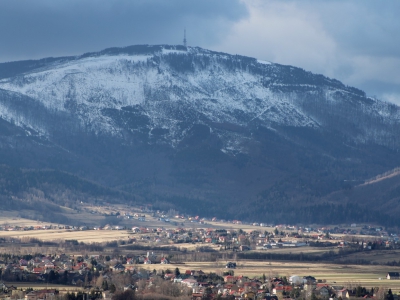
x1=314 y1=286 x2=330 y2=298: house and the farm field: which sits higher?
the farm field

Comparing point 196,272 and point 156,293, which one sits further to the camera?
point 196,272

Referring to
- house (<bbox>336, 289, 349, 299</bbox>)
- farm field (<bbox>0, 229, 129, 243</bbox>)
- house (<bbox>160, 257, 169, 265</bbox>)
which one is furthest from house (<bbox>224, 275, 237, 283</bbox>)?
farm field (<bbox>0, 229, 129, 243</bbox>)

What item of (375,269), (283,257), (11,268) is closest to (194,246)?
(283,257)

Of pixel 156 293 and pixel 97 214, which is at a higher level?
pixel 97 214

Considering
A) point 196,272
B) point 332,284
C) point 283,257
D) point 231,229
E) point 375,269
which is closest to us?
point 332,284

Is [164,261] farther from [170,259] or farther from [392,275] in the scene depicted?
[392,275]

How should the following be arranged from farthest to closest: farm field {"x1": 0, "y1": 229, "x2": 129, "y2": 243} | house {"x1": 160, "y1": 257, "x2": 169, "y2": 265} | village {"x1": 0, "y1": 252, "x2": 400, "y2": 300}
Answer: farm field {"x1": 0, "y1": 229, "x2": 129, "y2": 243} < house {"x1": 160, "y1": 257, "x2": 169, "y2": 265} < village {"x1": 0, "y1": 252, "x2": 400, "y2": 300}

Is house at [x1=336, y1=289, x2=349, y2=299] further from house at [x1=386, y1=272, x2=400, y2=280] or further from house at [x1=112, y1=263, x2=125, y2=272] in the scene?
house at [x1=112, y1=263, x2=125, y2=272]

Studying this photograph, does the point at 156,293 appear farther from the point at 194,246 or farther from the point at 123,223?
the point at 123,223

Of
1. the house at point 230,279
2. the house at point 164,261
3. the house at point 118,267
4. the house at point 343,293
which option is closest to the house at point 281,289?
the house at point 343,293

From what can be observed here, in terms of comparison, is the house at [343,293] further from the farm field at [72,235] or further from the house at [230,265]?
the farm field at [72,235]

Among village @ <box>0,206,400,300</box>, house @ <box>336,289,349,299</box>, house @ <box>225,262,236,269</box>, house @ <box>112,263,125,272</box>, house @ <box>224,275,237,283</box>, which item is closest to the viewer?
house @ <box>336,289,349,299</box>
